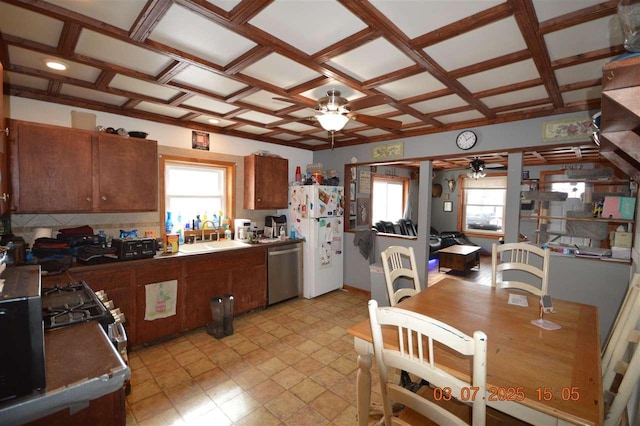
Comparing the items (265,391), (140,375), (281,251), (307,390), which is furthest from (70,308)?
(281,251)

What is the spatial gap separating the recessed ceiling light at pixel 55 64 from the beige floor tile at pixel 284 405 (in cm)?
285

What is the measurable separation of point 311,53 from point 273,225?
2.83m

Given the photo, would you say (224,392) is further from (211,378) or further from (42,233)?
(42,233)

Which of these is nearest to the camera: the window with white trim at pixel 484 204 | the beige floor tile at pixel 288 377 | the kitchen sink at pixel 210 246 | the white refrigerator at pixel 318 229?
the beige floor tile at pixel 288 377

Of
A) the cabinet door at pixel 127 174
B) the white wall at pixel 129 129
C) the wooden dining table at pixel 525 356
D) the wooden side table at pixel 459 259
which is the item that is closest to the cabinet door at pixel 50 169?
the cabinet door at pixel 127 174

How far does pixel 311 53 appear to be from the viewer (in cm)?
186

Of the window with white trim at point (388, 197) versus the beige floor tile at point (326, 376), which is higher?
the window with white trim at point (388, 197)

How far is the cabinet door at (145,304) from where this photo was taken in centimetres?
274

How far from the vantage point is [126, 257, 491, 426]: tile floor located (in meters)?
1.99

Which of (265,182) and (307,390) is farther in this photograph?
(265,182)

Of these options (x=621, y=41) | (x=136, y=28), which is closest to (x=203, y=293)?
(x=136, y=28)

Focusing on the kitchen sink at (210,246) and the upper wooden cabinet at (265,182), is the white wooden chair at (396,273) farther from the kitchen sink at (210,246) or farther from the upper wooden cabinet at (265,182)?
the upper wooden cabinet at (265,182)

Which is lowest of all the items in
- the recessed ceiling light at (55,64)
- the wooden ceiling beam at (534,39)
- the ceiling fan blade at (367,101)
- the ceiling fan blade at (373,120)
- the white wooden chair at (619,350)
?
the white wooden chair at (619,350)

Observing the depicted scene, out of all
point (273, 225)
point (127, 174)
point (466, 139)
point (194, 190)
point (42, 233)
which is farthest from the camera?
point (273, 225)
